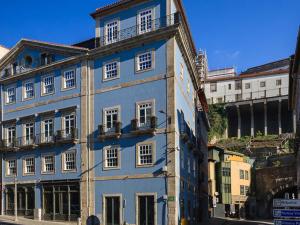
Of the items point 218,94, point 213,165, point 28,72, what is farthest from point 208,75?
point 28,72

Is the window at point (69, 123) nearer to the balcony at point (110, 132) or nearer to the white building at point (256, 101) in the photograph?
the balcony at point (110, 132)

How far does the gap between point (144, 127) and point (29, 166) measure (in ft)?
44.3

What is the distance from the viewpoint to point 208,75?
93500mm

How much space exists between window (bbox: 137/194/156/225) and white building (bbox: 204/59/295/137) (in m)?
48.6

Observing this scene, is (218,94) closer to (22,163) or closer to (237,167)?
(237,167)

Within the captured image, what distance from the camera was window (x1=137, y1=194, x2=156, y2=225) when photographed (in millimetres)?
30828

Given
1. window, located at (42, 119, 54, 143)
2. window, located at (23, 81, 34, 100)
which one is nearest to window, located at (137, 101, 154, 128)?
window, located at (42, 119, 54, 143)

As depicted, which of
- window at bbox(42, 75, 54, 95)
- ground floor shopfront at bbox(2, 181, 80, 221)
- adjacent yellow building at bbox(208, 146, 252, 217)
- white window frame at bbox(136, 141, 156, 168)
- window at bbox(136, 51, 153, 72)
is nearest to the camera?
white window frame at bbox(136, 141, 156, 168)

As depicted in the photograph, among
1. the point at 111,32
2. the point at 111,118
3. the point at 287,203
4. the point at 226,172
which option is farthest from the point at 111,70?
the point at 226,172

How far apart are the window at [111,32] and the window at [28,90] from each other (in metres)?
9.56

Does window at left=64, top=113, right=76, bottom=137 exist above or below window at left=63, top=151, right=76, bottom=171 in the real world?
above

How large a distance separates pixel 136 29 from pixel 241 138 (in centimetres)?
4445

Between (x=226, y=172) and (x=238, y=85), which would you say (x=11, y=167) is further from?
(x=238, y=85)

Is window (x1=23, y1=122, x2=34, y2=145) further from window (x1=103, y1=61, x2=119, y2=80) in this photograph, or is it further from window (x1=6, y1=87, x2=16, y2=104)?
window (x1=103, y1=61, x2=119, y2=80)
